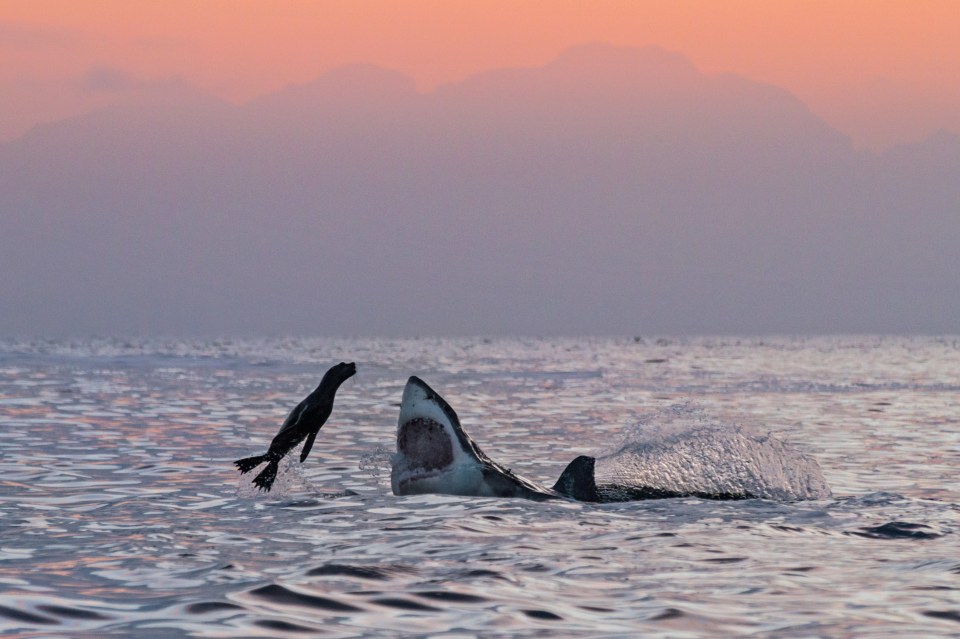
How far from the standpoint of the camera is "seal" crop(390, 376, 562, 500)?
12617mm

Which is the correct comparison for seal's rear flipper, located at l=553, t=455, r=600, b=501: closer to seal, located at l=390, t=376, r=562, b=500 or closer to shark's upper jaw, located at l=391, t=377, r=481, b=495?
seal, located at l=390, t=376, r=562, b=500

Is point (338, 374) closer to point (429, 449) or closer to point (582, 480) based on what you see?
point (429, 449)

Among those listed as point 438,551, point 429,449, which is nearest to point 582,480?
point 429,449

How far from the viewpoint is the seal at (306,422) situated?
38.4 feet

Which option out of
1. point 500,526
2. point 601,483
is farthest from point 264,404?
point 500,526

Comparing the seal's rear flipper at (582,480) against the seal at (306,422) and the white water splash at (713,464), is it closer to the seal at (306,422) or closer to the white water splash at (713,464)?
the white water splash at (713,464)

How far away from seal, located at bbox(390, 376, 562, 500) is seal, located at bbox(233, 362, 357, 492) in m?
0.89

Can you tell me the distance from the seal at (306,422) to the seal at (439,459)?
0.89 metres

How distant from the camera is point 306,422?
11.8 metres

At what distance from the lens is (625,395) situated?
1495 inches

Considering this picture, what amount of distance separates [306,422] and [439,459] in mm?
1812

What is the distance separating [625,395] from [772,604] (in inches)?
1204

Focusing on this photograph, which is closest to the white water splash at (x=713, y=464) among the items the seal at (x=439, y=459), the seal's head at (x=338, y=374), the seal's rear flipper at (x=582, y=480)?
the seal's rear flipper at (x=582, y=480)

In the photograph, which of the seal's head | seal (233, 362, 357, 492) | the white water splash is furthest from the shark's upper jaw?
the white water splash
